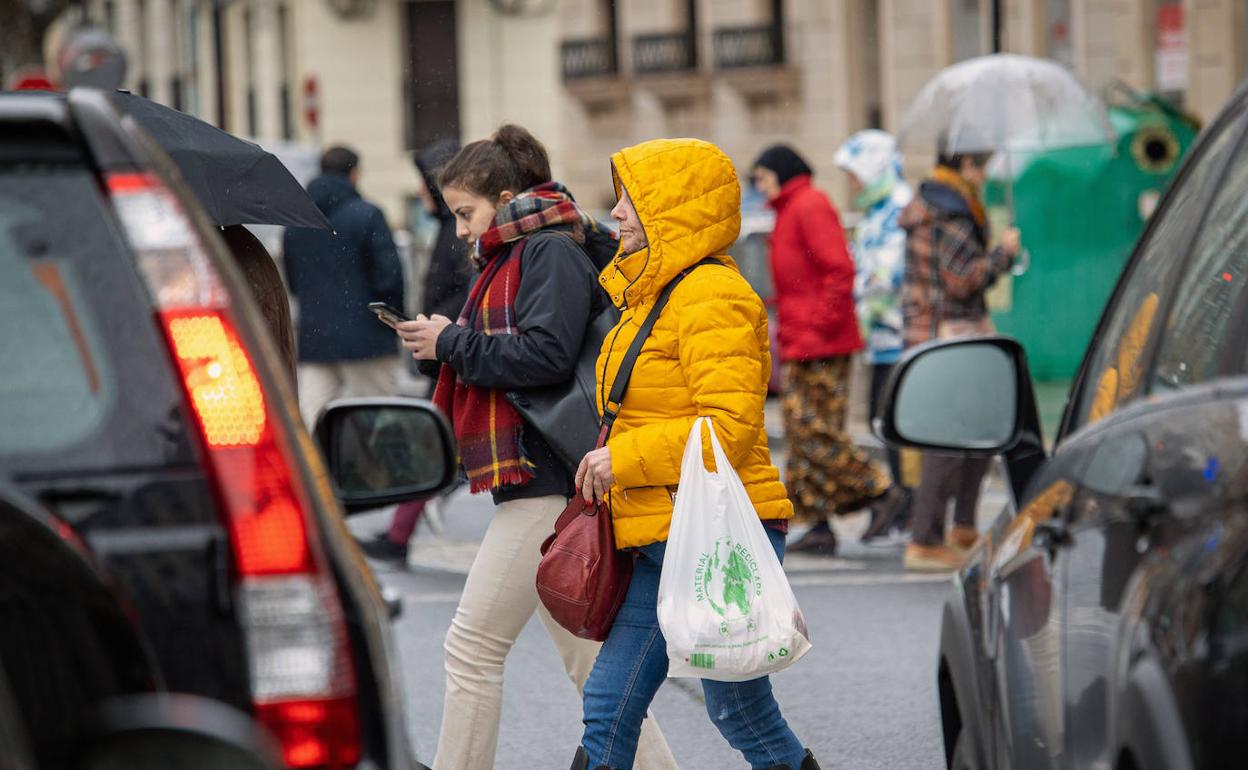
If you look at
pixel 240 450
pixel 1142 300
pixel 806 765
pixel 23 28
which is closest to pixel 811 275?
pixel 806 765

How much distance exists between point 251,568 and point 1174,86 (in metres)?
19.7

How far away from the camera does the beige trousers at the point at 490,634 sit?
16.7 ft

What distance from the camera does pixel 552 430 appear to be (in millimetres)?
5086

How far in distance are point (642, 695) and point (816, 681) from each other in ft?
9.99

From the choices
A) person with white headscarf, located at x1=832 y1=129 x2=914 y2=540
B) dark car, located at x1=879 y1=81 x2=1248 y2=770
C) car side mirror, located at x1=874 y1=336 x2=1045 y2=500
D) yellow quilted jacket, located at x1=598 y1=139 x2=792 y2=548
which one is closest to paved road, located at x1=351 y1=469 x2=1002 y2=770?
person with white headscarf, located at x1=832 y1=129 x2=914 y2=540

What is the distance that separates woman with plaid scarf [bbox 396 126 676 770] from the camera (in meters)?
5.06

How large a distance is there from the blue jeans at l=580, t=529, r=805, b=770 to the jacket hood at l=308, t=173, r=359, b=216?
250 inches

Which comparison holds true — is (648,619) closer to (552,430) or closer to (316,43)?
(552,430)

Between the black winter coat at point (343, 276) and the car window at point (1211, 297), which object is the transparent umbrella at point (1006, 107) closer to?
the black winter coat at point (343, 276)

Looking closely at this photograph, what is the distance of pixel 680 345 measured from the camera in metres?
4.48

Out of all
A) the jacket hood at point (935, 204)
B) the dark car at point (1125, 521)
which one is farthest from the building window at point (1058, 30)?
the dark car at point (1125, 521)

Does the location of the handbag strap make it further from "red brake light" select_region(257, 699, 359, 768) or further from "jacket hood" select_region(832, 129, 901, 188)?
"jacket hood" select_region(832, 129, 901, 188)

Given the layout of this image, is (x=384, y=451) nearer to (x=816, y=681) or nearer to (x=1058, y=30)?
(x=816, y=681)

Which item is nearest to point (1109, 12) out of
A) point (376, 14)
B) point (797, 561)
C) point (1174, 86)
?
point (1174, 86)
